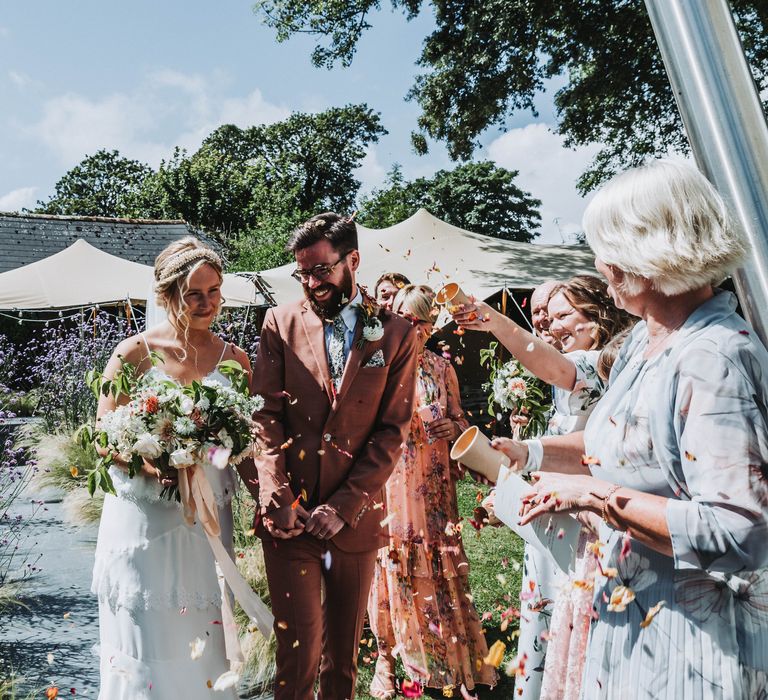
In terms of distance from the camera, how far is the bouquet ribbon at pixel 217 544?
2.90 meters

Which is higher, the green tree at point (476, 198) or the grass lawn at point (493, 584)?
the green tree at point (476, 198)

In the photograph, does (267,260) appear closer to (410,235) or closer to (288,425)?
(410,235)

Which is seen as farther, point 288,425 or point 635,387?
point 288,425

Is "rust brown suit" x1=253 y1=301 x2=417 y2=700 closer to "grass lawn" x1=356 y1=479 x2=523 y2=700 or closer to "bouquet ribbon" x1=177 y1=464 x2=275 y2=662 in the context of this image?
"bouquet ribbon" x1=177 y1=464 x2=275 y2=662

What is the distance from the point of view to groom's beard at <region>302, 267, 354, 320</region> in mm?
3082

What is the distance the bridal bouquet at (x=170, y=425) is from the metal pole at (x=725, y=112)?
2061mm

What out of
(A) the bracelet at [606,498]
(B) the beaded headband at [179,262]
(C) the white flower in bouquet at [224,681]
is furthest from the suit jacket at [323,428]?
(A) the bracelet at [606,498]

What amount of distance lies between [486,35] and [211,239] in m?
23.5

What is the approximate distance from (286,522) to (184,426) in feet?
1.91

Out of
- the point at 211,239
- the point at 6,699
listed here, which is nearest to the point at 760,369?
the point at 6,699

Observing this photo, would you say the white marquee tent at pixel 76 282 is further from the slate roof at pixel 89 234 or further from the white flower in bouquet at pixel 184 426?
the slate roof at pixel 89 234

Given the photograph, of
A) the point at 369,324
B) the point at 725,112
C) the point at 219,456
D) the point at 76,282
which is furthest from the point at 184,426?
the point at 76,282

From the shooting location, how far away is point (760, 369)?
1.39m

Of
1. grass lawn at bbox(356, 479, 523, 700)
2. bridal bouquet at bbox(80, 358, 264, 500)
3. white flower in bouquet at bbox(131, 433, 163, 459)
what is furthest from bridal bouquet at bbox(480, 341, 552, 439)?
white flower in bouquet at bbox(131, 433, 163, 459)
